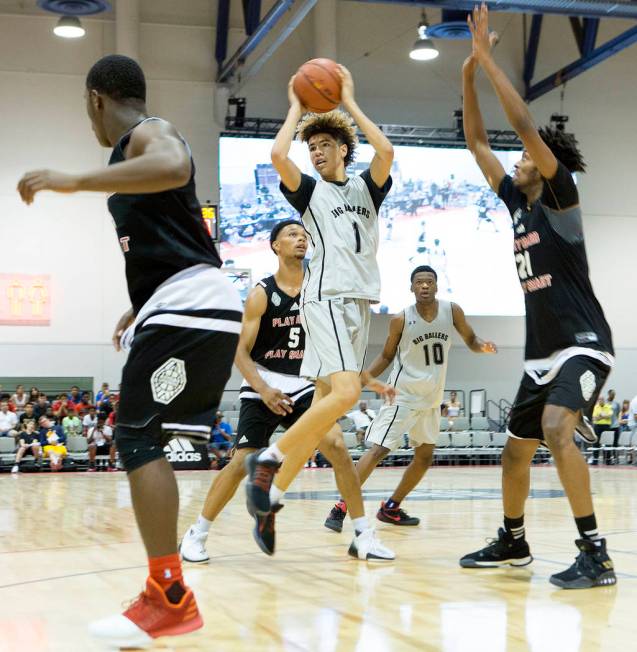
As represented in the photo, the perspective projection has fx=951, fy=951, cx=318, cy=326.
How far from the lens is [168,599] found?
3.10 meters

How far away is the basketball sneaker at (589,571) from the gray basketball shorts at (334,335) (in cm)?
135

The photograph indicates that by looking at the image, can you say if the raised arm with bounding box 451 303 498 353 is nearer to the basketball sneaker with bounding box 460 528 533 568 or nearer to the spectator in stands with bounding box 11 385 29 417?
the basketball sneaker with bounding box 460 528 533 568

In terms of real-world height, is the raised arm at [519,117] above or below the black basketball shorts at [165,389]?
above

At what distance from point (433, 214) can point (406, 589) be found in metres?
18.5

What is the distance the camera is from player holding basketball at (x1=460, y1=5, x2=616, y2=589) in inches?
171

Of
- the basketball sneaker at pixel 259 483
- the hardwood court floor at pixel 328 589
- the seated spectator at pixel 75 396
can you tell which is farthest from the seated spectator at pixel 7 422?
the basketball sneaker at pixel 259 483

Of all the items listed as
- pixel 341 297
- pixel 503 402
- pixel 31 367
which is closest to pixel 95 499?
pixel 341 297

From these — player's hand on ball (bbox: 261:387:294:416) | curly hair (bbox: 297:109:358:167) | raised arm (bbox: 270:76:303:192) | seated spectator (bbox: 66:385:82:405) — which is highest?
curly hair (bbox: 297:109:358:167)

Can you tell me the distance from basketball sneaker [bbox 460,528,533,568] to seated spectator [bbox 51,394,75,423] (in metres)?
14.6

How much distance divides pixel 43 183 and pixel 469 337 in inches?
180

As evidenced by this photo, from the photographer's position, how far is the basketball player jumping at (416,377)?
7164mm

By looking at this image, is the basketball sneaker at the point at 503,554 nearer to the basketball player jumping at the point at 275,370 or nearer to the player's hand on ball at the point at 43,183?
the basketball player jumping at the point at 275,370

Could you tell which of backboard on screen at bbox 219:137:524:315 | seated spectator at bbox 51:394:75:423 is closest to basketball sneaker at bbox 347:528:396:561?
seated spectator at bbox 51:394:75:423

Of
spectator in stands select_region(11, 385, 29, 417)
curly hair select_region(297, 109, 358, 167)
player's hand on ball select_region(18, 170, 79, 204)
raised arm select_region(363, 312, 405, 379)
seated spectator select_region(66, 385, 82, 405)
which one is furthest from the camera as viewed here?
seated spectator select_region(66, 385, 82, 405)
